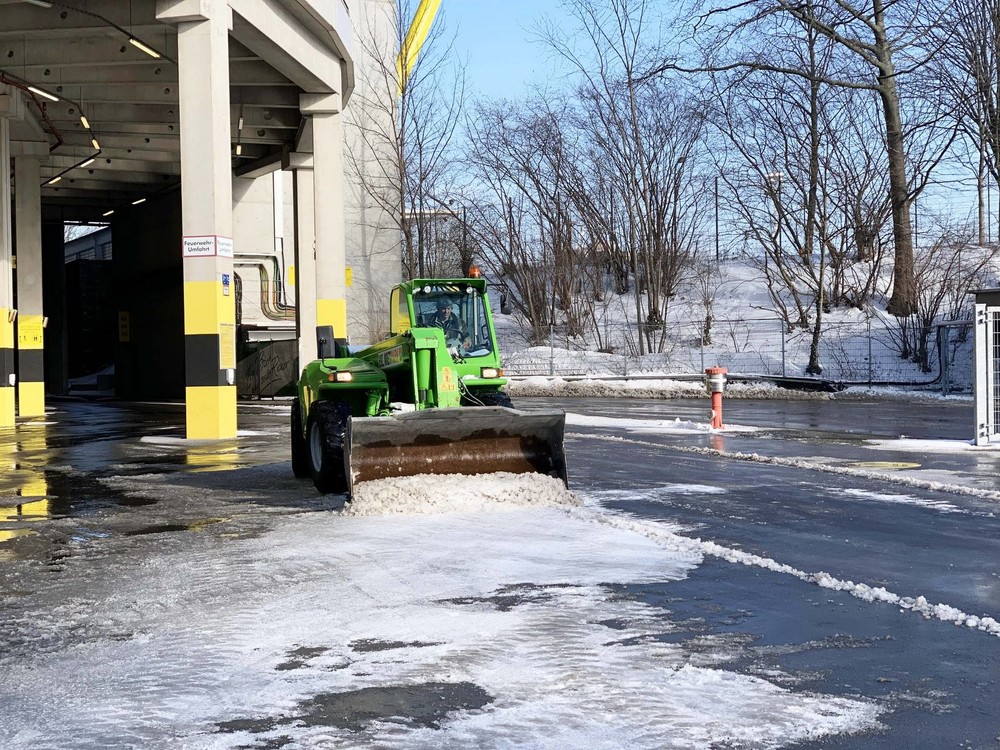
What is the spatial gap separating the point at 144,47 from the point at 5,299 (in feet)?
23.2

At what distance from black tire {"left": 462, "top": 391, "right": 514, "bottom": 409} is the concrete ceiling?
33.2ft

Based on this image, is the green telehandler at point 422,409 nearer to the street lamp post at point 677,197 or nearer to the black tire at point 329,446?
the black tire at point 329,446

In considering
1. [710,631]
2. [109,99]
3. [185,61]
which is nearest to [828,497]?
[710,631]

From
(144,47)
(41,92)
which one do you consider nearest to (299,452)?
(144,47)

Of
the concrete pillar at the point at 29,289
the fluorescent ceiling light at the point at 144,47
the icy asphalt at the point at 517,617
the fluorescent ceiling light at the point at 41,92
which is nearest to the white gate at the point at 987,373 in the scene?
the icy asphalt at the point at 517,617

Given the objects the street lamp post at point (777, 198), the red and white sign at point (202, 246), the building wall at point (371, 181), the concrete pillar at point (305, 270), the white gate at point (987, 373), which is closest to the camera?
the white gate at point (987, 373)

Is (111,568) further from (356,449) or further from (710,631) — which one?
(710,631)

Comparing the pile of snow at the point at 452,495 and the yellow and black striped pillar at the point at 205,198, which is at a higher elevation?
the yellow and black striped pillar at the point at 205,198

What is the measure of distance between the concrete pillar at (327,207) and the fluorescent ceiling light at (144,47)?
13.1ft

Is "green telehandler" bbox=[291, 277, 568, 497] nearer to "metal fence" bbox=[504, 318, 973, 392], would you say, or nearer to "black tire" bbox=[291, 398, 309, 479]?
"black tire" bbox=[291, 398, 309, 479]

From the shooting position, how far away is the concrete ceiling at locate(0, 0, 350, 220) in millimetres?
19781

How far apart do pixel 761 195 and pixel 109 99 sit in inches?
757

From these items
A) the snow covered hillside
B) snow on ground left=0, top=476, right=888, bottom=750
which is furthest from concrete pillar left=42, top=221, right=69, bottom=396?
snow on ground left=0, top=476, right=888, bottom=750

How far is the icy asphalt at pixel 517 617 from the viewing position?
4.12 m
